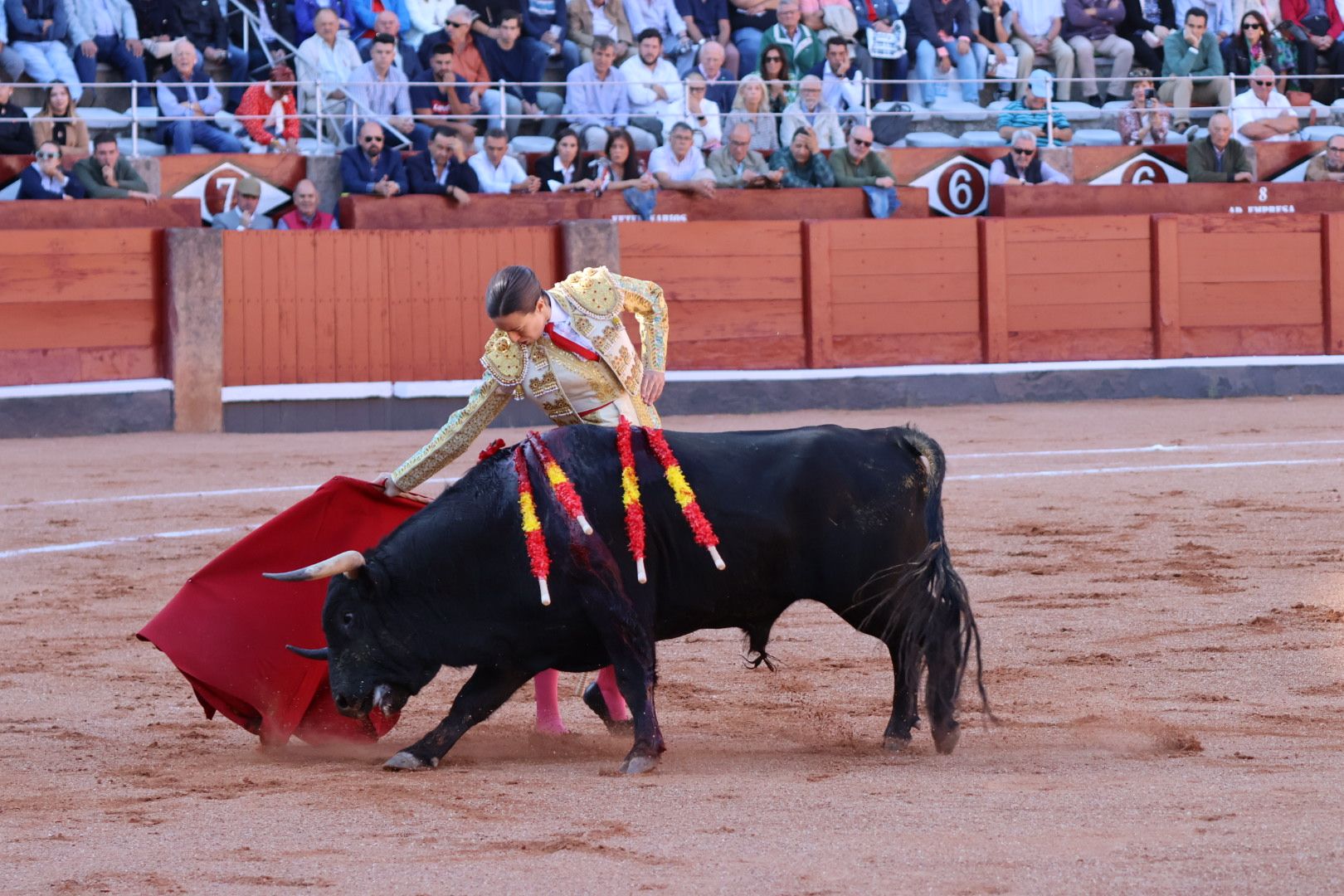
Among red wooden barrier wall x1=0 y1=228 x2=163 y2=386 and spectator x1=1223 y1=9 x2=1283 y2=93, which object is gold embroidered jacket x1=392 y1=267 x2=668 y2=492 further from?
spectator x1=1223 y1=9 x2=1283 y2=93

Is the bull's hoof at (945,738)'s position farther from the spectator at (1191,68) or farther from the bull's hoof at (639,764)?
the spectator at (1191,68)

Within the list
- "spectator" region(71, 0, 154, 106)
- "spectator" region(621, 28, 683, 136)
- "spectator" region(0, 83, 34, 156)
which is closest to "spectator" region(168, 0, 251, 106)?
"spectator" region(71, 0, 154, 106)

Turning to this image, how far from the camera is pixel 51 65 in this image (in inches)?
402

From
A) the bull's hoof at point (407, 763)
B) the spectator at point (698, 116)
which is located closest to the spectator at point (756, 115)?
the spectator at point (698, 116)

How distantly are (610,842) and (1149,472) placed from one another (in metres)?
5.64

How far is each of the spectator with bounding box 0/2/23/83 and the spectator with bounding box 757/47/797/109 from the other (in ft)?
14.4

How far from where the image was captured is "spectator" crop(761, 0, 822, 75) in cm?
1147

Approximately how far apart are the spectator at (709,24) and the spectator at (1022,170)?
183 cm

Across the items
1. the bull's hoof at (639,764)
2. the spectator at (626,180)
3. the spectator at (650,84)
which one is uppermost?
the spectator at (650,84)

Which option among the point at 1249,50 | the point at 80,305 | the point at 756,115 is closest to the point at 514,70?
the point at 756,115

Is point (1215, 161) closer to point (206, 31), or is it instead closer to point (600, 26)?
point (600, 26)

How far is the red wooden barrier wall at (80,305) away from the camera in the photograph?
33.2 feet

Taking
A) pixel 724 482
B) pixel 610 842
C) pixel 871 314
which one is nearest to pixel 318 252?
pixel 871 314

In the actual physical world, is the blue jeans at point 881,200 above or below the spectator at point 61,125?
below
